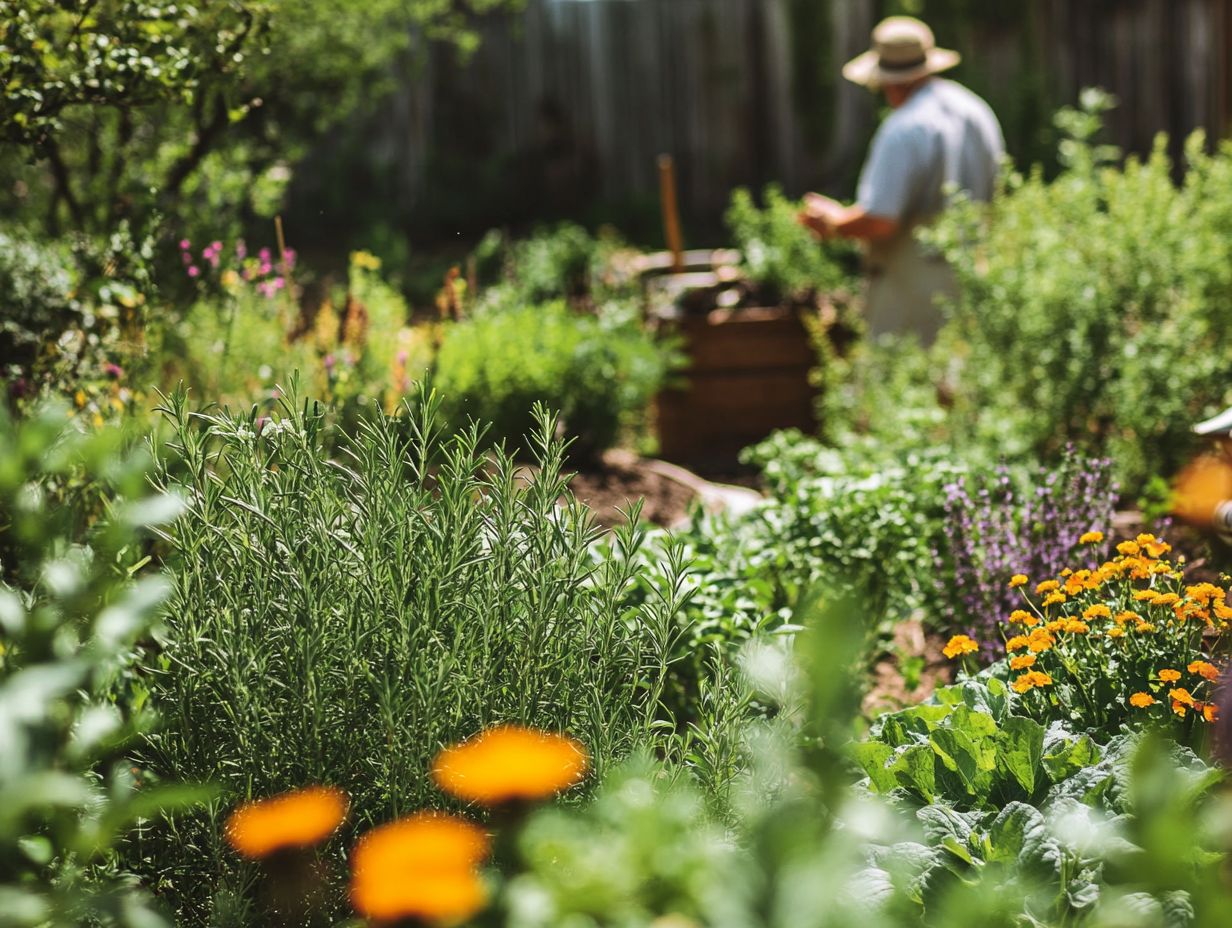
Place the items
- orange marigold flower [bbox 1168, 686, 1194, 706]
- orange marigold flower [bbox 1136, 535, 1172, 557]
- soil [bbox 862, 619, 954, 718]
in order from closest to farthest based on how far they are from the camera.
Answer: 1. orange marigold flower [bbox 1168, 686, 1194, 706]
2. orange marigold flower [bbox 1136, 535, 1172, 557]
3. soil [bbox 862, 619, 954, 718]

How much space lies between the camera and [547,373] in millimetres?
5164

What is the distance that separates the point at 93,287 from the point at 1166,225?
11.2 feet

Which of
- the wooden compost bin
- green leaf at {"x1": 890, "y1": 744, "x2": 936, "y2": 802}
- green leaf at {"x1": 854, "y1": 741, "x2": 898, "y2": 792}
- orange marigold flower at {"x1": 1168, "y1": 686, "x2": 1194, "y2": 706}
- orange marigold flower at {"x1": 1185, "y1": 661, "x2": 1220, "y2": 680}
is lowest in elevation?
the wooden compost bin

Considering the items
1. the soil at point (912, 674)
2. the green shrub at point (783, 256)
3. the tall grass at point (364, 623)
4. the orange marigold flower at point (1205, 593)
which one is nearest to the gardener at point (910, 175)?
the green shrub at point (783, 256)

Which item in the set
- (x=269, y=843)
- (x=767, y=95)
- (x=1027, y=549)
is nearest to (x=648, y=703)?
(x=269, y=843)

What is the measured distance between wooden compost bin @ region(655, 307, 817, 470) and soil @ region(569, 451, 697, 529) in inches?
53.4

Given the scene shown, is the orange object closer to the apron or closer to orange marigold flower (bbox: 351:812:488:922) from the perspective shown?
the apron

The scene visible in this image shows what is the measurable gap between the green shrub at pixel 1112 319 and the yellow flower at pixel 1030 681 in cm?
223

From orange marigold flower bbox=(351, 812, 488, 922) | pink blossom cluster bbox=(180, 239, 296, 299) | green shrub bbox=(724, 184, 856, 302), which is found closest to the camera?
orange marigold flower bbox=(351, 812, 488, 922)

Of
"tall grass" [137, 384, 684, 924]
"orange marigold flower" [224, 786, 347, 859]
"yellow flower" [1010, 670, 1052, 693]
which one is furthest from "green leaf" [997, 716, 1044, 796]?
"orange marigold flower" [224, 786, 347, 859]

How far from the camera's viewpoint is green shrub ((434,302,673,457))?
5082 mm

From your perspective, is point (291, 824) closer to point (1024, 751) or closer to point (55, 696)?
point (55, 696)

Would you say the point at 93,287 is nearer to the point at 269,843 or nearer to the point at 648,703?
the point at 648,703

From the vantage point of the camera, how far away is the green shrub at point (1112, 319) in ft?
14.1
